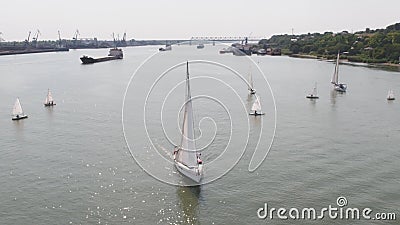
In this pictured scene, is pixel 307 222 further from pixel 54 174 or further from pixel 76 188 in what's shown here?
pixel 54 174

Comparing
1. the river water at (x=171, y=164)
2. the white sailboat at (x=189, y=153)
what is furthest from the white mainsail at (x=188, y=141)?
the river water at (x=171, y=164)

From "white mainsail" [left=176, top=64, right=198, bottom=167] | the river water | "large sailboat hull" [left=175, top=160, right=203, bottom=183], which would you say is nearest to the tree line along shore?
the river water

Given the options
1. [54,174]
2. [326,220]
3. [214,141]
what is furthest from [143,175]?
[326,220]

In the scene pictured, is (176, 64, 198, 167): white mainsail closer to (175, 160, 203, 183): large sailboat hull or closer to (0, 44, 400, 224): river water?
(175, 160, 203, 183): large sailboat hull

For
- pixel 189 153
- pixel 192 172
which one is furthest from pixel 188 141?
pixel 192 172

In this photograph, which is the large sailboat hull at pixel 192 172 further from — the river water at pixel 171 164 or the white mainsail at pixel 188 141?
the river water at pixel 171 164
